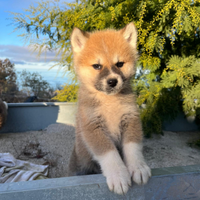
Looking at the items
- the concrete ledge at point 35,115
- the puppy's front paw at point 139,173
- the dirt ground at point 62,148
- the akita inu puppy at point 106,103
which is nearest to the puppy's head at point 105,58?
the akita inu puppy at point 106,103

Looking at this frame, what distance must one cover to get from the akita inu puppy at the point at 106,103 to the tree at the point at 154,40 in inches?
54.7

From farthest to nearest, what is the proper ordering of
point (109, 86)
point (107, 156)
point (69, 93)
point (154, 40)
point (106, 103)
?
point (69, 93)
point (154, 40)
point (106, 103)
point (109, 86)
point (107, 156)

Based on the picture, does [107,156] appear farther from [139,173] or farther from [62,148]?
[62,148]

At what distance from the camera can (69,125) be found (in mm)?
4711

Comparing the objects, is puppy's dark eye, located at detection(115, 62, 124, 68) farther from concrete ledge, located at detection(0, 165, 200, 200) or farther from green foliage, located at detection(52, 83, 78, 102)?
green foliage, located at detection(52, 83, 78, 102)

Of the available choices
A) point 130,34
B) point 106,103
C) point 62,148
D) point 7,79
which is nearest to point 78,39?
point 130,34

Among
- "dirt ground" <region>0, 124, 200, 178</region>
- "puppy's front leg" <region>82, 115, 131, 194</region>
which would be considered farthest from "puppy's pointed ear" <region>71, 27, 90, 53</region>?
"dirt ground" <region>0, 124, 200, 178</region>

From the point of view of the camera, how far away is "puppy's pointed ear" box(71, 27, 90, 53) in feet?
5.60

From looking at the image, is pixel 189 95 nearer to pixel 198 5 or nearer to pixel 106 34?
pixel 198 5

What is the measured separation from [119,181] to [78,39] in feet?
3.87

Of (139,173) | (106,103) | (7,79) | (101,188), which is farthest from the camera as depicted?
(7,79)

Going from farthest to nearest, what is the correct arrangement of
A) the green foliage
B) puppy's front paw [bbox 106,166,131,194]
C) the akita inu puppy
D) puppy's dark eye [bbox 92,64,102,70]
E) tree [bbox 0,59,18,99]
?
tree [bbox 0,59,18,99], the green foliage, puppy's dark eye [bbox 92,64,102,70], the akita inu puppy, puppy's front paw [bbox 106,166,131,194]

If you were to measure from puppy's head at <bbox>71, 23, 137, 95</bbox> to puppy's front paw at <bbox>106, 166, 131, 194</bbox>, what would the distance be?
1.95ft

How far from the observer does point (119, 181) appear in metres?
1.20
